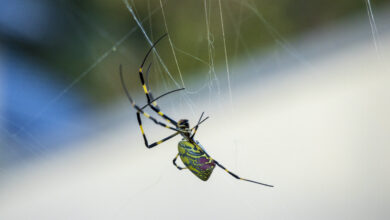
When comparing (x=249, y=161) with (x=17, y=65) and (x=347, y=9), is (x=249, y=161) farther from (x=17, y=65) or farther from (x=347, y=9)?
(x=17, y=65)

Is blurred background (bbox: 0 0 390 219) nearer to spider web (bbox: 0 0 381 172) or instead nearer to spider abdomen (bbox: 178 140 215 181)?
spider web (bbox: 0 0 381 172)

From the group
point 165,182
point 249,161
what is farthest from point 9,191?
point 249,161

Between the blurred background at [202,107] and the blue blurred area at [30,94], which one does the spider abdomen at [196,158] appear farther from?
the blue blurred area at [30,94]

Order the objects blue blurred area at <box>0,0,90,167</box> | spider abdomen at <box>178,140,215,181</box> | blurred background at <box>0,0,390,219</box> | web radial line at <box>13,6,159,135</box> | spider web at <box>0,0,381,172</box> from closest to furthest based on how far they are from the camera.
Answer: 1. spider abdomen at <box>178,140,215,181</box>
2. blurred background at <box>0,0,390,219</box>
3. spider web at <box>0,0,381,172</box>
4. blue blurred area at <box>0,0,90,167</box>
5. web radial line at <box>13,6,159,135</box>

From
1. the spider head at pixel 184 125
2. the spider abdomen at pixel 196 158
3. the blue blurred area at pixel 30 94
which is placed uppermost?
the blue blurred area at pixel 30 94

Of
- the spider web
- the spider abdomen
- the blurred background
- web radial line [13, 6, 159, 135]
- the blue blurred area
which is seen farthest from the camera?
web radial line [13, 6, 159, 135]

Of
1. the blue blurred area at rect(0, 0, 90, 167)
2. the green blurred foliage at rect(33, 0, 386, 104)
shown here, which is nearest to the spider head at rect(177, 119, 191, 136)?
the green blurred foliage at rect(33, 0, 386, 104)

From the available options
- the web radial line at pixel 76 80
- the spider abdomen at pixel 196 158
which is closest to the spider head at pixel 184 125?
the spider abdomen at pixel 196 158
